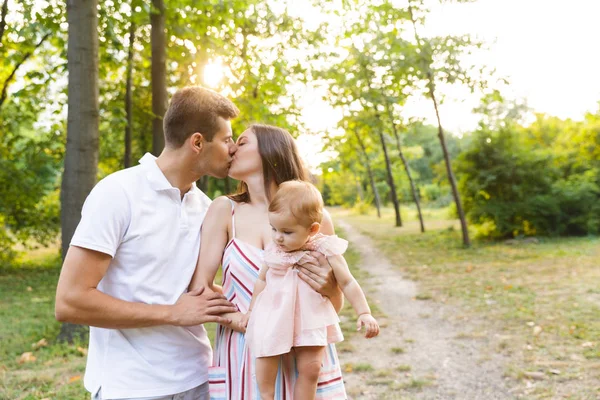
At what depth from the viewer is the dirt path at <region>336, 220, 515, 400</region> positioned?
5477mm

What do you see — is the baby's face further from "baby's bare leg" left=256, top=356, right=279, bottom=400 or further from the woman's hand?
"baby's bare leg" left=256, top=356, right=279, bottom=400

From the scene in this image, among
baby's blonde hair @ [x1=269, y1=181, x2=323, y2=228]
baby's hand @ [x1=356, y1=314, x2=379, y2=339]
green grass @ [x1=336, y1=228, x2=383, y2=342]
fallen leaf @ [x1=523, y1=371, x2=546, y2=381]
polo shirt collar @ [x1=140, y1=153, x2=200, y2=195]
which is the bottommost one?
fallen leaf @ [x1=523, y1=371, x2=546, y2=381]

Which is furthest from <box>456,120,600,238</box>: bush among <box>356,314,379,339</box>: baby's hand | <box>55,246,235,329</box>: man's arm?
<box>55,246,235,329</box>: man's arm

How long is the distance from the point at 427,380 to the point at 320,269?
397 cm

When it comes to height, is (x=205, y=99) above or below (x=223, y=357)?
above

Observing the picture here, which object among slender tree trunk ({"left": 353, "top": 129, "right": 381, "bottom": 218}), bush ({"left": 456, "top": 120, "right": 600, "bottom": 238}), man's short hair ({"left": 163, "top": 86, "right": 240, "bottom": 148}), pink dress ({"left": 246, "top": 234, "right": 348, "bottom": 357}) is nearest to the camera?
pink dress ({"left": 246, "top": 234, "right": 348, "bottom": 357})

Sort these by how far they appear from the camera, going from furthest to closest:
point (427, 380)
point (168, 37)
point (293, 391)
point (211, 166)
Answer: point (168, 37) < point (427, 380) < point (211, 166) < point (293, 391)

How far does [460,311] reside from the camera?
865 centimetres

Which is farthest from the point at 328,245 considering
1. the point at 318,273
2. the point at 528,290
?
the point at 528,290

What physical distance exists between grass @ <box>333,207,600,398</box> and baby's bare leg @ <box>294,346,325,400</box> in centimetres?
398

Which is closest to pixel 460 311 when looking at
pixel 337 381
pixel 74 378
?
pixel 74 378

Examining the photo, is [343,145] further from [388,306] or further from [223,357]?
[223,357]

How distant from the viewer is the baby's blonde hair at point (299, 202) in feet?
7.42

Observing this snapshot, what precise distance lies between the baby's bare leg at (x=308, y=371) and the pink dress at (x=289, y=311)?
0.06 meters
